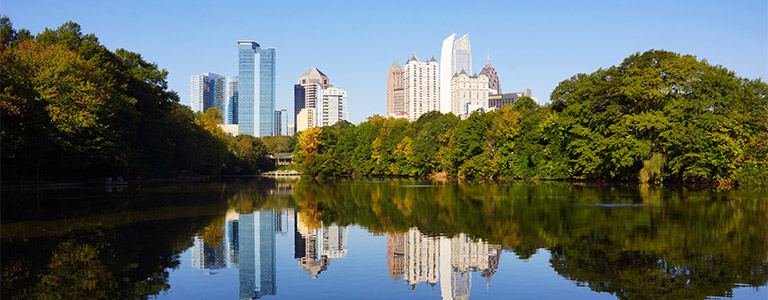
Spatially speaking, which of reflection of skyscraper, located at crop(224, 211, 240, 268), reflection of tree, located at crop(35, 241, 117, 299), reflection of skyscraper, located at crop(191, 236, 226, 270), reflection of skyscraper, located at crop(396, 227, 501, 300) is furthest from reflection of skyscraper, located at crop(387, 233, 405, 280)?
reflection of tree, located at crop(35, 241, 117, 299)

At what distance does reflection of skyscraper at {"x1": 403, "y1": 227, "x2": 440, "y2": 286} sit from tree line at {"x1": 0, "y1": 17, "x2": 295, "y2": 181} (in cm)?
3231

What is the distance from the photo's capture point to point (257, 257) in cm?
1379

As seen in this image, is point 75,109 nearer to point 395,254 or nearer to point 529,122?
point 395,254

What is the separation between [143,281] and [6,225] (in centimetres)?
1193

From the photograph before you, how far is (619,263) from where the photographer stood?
12016mm

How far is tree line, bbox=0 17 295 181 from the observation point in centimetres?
4048

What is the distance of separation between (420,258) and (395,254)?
900mm

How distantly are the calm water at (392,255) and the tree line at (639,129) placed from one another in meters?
23.1

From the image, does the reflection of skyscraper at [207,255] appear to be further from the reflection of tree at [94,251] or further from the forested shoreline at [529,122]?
the forested shoreline at [529,122]

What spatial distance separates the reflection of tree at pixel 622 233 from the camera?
10.6m

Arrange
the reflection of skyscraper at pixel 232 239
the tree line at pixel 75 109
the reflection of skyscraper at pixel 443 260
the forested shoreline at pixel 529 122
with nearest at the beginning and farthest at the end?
the reflection of skyscraper at pixel 443 260 → the reflection of skyscraper at pixel 232 239 → the tree line at pixel 75 109 → the forested shoreline at pixel 529 122

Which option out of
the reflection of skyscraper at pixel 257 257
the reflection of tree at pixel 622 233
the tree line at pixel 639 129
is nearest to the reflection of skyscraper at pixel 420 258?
the reflection of tree at pixel 622 233

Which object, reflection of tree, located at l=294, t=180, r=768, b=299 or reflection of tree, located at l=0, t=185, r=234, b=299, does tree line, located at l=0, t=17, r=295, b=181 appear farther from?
reflection of tree, located at l=294, t=180, r=768, b=299

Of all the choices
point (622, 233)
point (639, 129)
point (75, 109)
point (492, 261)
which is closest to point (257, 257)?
point (492, 261)
